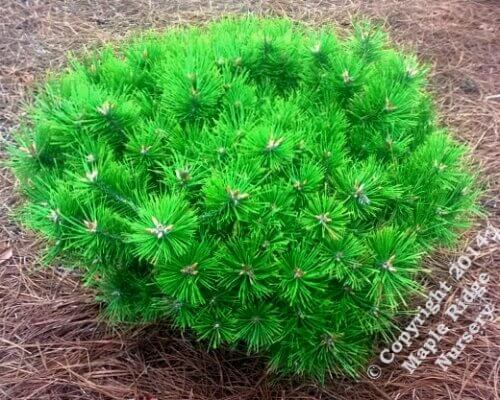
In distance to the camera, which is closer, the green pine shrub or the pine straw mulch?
the green pine shrub

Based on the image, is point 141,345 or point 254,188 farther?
point 141,345

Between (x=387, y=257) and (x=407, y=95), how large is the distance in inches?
17.9

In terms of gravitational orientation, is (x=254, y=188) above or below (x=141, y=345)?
above

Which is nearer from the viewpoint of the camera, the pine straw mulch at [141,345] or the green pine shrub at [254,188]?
the green pine shrub at [254,188]

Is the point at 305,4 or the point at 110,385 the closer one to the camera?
the point at 110,385

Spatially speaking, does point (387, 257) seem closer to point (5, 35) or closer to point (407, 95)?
point (407, 95)

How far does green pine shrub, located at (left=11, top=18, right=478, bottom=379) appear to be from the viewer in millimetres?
1167

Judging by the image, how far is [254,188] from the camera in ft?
3.72

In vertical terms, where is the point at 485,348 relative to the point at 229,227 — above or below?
below

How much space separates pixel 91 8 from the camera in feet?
10.5

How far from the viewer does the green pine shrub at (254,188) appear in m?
1.17

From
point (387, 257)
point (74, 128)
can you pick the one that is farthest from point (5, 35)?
point (387, 257)

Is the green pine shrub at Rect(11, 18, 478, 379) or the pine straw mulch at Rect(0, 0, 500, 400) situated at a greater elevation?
the green pine shrub at Rect(11, 18, 478, 379)

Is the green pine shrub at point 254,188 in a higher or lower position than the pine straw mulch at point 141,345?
higher
